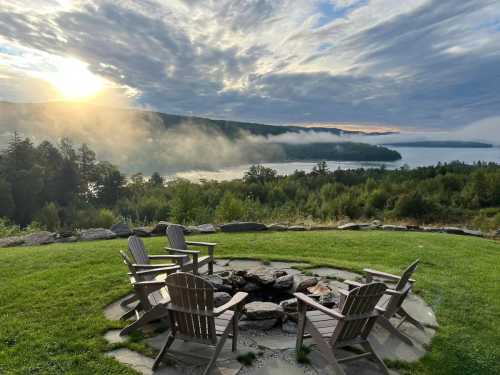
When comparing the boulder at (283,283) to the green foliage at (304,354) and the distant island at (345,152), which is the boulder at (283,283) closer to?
the green foliage at (304,354)

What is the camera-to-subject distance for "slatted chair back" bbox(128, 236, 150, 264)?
470 centimetres

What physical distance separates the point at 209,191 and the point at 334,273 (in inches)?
1502

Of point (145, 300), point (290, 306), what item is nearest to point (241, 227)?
point (290, 306)

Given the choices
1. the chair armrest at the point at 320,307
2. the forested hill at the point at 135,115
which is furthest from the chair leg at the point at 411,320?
the forested hill at the point at 135,115

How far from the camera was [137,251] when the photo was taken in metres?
4.79

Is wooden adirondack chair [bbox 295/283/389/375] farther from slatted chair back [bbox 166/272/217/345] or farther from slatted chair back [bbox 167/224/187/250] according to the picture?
slatted chair back [bbox 167/224/187/250]

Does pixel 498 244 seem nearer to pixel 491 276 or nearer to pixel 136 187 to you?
pixel 491 276

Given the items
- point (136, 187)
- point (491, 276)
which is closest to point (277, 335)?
point (491, 276)

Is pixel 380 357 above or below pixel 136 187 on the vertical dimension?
above

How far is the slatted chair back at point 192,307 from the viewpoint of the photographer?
3.04 m

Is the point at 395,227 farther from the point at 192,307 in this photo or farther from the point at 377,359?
the point at 192,307

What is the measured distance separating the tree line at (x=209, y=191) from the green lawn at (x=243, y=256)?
312 inches

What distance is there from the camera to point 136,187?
57688mm

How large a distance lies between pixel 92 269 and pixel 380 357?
4.92 meters
